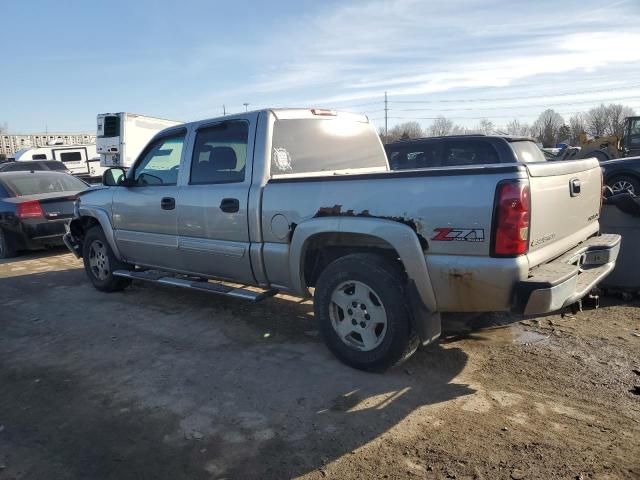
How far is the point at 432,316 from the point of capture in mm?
3682

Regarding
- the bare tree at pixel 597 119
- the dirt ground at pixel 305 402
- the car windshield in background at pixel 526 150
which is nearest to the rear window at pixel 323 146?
the dirt ground at pixel 305 402

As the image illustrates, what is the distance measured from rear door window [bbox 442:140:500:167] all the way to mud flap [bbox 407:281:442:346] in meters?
4.74

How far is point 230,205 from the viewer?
4703mm

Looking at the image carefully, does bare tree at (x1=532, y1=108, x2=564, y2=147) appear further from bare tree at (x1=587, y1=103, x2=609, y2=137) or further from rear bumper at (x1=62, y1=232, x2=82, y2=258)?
rear bumper at (x1=62, y1=232, x2=82, y2=258)

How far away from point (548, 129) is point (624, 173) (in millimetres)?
67886

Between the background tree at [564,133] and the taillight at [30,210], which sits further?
the background tree at [564,133]

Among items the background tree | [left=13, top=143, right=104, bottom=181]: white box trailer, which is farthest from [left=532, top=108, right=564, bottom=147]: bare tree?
[left=13, top=143, right=104, bottom=181]: white box trailer

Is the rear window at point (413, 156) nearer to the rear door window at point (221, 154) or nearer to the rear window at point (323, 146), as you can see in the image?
the rear window at point (323, 146)

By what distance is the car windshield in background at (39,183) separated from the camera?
963 cm

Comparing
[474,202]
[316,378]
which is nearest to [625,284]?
[474,202]

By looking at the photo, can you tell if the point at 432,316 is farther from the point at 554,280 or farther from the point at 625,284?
the point at 625,284

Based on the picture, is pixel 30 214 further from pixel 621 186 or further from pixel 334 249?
pixel 621 186

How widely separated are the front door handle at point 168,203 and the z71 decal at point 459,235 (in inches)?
118

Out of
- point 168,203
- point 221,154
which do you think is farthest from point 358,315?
point 168,203
